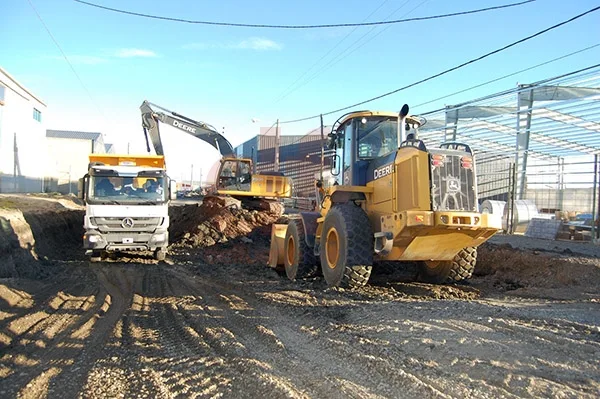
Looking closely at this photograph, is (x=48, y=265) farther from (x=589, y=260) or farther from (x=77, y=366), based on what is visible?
(x=589, y=260)

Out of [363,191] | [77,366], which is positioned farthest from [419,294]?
[77,366]

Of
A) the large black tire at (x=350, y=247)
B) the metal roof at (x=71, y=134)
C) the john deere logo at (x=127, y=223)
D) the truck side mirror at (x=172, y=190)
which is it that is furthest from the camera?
the metal roof at (x=71, y=134)

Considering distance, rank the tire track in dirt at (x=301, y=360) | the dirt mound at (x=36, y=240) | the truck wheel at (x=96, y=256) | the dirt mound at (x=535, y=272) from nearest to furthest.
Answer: the tire track in dirt at (x=301, y=360) < the dirt mound at (x=535, y=272) < the dirt mound at (x=36, y=240) < the truck wheel at (x=96, y=256)

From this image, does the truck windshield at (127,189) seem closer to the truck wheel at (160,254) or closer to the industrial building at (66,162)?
the truck wheel at (160,254)

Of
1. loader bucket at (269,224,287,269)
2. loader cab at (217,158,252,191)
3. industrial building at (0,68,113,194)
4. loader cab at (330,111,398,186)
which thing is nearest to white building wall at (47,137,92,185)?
industrial building at (0,68,113,194)

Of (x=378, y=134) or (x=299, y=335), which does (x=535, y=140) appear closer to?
(x=378, y=134)

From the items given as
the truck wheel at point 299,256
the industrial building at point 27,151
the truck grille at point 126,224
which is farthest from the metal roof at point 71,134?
the truck wheel at point 299,256

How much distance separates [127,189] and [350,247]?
7400 millimetres

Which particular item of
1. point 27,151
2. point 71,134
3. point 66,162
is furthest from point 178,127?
point 71,134

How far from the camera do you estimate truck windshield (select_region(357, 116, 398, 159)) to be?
336 inches

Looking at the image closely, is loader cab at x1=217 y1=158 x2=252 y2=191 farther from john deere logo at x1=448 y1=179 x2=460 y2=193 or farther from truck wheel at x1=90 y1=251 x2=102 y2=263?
john deere logo at x1=448 y1=179 x2=460 y2=193

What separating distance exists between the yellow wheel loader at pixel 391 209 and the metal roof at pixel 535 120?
8.41 m

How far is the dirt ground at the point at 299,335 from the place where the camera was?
12.8 feet

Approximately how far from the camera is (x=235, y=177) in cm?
2255
